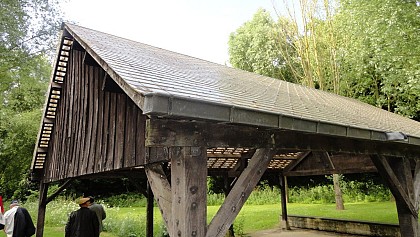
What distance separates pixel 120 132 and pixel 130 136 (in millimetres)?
351

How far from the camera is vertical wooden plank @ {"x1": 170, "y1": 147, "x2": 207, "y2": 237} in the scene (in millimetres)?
2645

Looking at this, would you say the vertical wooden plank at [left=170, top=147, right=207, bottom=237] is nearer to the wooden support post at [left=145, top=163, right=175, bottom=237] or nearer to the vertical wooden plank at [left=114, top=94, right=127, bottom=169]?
the wooden support post at [left=145, top=163, right=175, bottom=237]

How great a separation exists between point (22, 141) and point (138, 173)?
12288mm

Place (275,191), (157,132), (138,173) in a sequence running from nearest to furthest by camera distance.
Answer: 1. (157,132)
2. (138,173)
3. (275,191)

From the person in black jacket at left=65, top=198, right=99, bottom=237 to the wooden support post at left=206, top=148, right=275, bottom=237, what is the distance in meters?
3.40

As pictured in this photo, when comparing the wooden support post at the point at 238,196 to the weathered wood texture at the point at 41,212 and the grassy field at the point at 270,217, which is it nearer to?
the weathered wood texture at the point at 41,212

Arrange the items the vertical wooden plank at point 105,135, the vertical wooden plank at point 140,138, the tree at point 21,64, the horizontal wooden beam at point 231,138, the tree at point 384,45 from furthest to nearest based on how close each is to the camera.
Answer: the tree at point 21,64, the tree at point 384,45, the vertical wooden plank at point 105,135, the vertical wooden plank at point 140,138, the horizontal wooden beam at point 231,138

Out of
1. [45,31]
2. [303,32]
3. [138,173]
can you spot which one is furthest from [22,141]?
[303,32]

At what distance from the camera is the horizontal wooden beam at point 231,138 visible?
2.62 m

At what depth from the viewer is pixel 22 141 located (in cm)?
1686

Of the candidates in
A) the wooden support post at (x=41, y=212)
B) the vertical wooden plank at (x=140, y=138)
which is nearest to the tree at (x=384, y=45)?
the vertical wooden plank at (x=140, y=138)

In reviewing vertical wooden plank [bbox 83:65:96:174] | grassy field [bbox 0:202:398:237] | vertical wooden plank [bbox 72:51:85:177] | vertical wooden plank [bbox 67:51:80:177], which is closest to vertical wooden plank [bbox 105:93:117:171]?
vertical wooden plank [bbox 83:65:96:174]

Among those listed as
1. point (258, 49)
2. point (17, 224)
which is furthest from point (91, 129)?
point (258, 49)

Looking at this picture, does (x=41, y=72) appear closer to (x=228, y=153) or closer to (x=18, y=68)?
(x=18, y=68)
